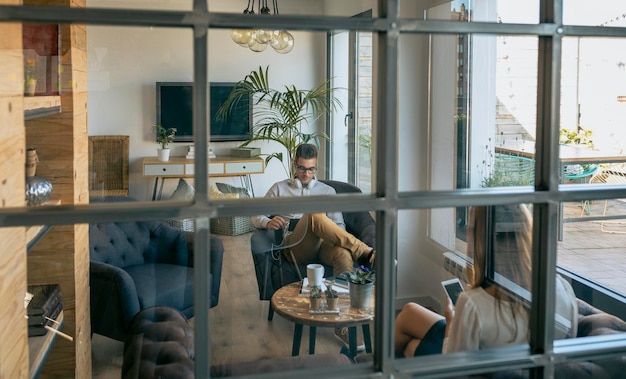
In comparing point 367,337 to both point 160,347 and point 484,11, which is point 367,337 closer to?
point 160,347

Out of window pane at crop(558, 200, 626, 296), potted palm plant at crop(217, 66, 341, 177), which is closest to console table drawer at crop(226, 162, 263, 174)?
potted palm plant at crop(217, 66, 341, 177)

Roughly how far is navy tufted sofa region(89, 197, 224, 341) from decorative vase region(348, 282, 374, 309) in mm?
249

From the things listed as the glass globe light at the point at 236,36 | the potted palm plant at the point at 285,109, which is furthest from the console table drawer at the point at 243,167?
the glass globe light at the point at 236,36

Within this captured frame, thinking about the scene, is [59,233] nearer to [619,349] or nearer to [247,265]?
[247,265]

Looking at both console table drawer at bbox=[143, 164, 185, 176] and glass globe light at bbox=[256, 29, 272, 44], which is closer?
console table drawer at bbox=[143, 164, 185, 176]

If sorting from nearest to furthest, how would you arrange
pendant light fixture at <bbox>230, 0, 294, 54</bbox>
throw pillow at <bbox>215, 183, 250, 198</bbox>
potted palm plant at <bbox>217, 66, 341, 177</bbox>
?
1. throw pillow at <bbox>215, 183, 250, 198</bbox>
2. pendant light fixture at <bbox>230, 0, 294, 54</bbox>
3. potted palm plant at <bbox>217, 66, 341, 177</bbox>

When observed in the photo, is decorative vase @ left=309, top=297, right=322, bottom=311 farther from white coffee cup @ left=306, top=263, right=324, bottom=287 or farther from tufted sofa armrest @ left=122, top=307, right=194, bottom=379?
tufted sofa armrest @ left=122, top=307, right=194, bottom=379

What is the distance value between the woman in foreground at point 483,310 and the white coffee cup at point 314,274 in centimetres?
39

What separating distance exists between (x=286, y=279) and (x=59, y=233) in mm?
493

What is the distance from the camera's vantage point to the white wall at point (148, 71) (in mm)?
1117

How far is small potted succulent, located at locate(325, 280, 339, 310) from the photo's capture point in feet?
3.96

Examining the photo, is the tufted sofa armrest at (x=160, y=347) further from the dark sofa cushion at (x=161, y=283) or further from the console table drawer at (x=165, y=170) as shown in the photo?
the console table drawer at (x=165, y=170)

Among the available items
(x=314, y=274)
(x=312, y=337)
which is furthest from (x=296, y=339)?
(x=314, y=274)

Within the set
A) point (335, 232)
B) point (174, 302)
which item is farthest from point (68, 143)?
point (335, 232)
